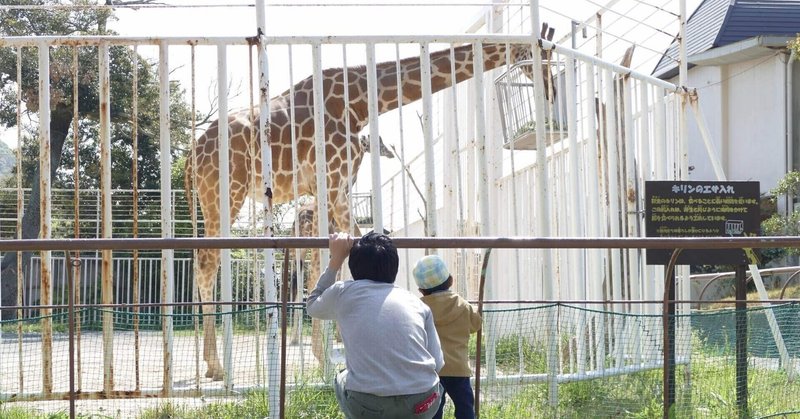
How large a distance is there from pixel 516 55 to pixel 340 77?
1.62m

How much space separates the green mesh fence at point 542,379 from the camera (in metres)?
6.41

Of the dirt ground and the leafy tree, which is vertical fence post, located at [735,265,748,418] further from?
the leafy tree

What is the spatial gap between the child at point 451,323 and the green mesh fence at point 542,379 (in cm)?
107

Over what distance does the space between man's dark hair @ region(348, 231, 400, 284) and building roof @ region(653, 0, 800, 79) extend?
71.7 feet

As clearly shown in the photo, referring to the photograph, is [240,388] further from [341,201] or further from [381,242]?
[381,242]

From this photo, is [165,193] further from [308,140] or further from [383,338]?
[383,338]

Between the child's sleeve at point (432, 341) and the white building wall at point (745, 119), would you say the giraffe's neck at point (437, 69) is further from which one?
the white building wall at point (745, 119)

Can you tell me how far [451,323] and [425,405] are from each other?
1.04m

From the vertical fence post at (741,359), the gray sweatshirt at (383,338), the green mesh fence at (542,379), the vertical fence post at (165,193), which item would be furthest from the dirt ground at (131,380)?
the vertical fence post at (741,359)

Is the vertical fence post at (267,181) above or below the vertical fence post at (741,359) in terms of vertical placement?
above

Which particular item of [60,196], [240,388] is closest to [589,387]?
[240,388]

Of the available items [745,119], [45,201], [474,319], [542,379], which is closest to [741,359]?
[542,379]

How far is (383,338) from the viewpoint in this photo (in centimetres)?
397

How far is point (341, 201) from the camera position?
812 cm
